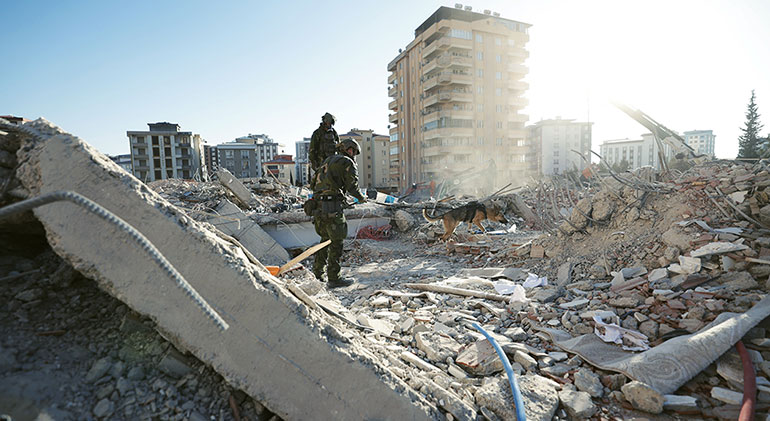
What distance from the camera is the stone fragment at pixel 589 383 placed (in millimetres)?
2342

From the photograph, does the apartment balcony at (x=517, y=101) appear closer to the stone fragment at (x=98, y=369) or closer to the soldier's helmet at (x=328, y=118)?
the soldier's helmet at (x=328, y=118)

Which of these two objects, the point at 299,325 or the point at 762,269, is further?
the point at 762,269

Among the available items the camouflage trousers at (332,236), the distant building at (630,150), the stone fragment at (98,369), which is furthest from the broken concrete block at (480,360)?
the distant building at (630,150)

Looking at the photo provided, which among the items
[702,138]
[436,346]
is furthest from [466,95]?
[702,138]

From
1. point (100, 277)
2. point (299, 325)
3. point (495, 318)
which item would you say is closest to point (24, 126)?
point (100, 277)

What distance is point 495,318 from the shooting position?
363 cm

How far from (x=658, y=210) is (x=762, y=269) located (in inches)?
68.9

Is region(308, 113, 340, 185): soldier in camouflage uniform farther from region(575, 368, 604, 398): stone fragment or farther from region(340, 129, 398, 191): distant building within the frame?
region(340, 129, 398, 191): distant building

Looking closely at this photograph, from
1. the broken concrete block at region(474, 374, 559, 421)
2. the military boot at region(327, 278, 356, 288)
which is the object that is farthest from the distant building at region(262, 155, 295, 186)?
the broken concrete block at region(474, 374, 559, 421)

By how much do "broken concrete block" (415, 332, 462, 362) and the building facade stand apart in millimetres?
56872

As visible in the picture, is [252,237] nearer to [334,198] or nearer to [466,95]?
[334,198]

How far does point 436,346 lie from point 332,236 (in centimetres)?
272

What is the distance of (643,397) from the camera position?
2182mm

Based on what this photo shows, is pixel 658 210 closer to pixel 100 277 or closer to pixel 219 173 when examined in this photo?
pixel 100 277
